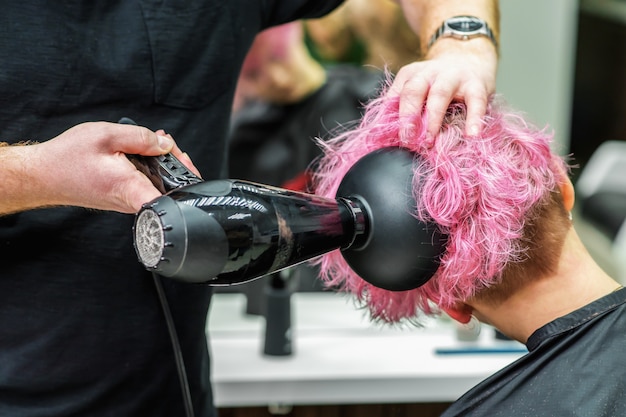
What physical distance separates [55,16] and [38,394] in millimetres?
585

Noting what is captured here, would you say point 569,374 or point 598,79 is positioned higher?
point 569,374

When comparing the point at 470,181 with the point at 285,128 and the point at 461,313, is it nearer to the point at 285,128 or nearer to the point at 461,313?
the point at 461,313

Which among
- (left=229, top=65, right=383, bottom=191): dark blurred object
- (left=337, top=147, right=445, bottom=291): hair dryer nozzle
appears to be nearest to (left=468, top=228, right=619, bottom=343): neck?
(left=337, top=147, right=445, bottom=291): hair dryer nozzle

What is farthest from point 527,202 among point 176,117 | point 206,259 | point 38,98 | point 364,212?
point 38,98

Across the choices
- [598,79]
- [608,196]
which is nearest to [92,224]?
[608,196]

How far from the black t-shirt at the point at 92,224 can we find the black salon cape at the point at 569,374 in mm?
534

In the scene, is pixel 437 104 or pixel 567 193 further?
pixel 567 193

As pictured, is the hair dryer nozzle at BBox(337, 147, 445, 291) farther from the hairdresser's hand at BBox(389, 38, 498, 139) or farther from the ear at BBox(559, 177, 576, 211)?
the ear at BBox(559, 177, 576, 211)

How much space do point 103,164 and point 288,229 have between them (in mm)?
226

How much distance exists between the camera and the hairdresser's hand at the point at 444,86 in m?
1.01

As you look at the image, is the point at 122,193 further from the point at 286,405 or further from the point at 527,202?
the point at 286,405

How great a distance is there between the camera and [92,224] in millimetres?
1183

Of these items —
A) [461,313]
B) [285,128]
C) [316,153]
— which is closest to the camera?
[461,313]

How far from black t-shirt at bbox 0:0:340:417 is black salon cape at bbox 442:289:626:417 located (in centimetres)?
53
